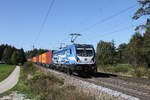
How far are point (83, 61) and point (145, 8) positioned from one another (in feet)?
50.2

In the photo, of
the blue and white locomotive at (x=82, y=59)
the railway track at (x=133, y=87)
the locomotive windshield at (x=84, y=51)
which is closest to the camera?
the railway track at (x=133, y=87)

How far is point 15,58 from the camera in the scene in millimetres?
128250

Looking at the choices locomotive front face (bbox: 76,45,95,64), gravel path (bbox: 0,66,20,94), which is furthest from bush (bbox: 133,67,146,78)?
gravel path (bbox: 0,66,20,94)

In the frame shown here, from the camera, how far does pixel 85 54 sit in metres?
25.6

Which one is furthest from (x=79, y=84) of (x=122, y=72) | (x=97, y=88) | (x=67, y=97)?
(x=122, y=72)

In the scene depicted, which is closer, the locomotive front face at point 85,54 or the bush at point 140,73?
the locomotive front face at point 85,54

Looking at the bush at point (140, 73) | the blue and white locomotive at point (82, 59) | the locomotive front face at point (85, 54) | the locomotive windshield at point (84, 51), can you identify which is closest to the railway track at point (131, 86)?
the blue and white locomotive at point (82, 59)

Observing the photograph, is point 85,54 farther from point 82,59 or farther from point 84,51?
point 82,59

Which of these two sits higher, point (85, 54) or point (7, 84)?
point (85, 54)

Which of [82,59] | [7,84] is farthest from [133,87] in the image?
[7,84]

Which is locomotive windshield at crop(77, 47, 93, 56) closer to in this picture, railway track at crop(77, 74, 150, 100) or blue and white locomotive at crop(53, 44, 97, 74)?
blue and white locomotive at crop(53, 44, 97, 74)

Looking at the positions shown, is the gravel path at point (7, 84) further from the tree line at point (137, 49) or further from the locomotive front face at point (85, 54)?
the tree line at point (137, 49)

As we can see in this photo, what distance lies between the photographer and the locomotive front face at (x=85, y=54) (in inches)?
990

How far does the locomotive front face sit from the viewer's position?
25141 millimetres
